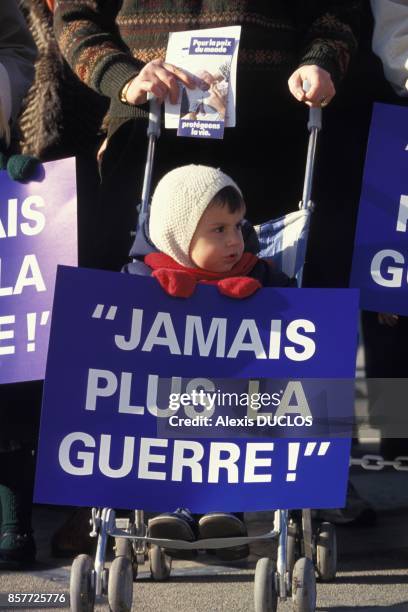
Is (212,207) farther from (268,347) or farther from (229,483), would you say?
(229,483)

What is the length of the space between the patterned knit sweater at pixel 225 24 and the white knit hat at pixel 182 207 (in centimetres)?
44

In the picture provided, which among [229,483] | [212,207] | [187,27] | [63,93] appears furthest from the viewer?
[63,93]

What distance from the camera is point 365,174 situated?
4414 millimetres

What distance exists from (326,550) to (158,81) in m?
1.42

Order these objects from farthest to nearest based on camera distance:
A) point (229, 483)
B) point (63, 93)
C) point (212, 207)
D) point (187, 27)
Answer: point (63, 93) → point (187, 27) → point (212, 207) → point (229, 483)

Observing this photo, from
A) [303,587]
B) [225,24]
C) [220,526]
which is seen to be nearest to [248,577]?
[220,526]

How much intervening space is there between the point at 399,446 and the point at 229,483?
1.71m

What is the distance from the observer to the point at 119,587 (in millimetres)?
3521

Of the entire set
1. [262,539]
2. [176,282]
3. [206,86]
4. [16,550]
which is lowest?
[16,550]

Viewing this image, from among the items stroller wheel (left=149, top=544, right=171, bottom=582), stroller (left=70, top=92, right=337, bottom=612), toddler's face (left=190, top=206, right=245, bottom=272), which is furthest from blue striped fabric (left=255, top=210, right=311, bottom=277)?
stroller wheel (left=149, top=544, right=171, bottom=582)

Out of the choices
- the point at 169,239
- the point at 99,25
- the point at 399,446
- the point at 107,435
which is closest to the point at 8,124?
the point at 99,25

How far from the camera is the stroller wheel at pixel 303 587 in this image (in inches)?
138

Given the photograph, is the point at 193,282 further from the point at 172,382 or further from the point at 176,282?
the point at 172,382

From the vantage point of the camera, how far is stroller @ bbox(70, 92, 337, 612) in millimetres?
3518
